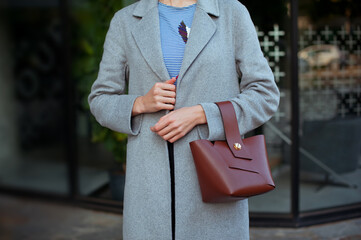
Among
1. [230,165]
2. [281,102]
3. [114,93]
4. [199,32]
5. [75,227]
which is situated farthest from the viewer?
[75,227]

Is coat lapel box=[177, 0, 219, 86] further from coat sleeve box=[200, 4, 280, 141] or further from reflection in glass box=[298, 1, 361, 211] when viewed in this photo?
reflection in glass box=[298, 1, 361, 211]

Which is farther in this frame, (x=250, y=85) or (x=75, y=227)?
(x=75, y=227)

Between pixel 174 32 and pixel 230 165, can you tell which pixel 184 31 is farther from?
pixel 230 165

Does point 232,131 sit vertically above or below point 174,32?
below

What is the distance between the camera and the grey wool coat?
1.53 m

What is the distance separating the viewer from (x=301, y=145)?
4.32m

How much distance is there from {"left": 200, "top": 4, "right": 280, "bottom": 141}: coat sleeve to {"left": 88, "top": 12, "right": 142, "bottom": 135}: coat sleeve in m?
0.28

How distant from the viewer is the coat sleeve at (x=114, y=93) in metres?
1.59

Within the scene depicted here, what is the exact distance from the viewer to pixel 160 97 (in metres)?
1.49

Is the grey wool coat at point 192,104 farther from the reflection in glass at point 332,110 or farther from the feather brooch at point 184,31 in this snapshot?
the reflection in glass at point 332,110

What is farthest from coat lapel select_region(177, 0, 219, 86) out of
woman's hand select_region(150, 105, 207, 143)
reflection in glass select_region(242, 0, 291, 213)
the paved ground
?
the paved ground

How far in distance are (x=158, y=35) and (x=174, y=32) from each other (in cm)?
6

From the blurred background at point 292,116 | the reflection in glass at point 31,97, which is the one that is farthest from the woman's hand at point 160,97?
the reflection in glass at point 31,97

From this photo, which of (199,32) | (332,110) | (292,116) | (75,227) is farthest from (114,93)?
(332,110)
